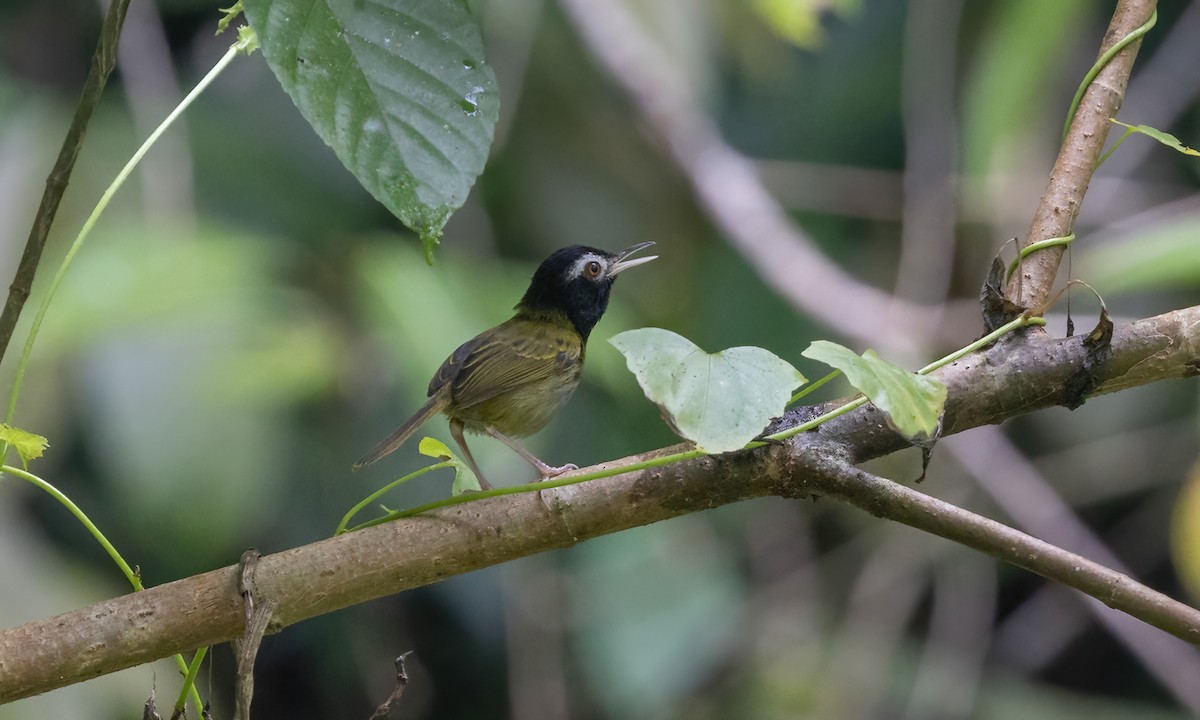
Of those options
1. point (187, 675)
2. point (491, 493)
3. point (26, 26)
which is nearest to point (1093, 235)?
point (491, 493)

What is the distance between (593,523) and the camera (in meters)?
1.85

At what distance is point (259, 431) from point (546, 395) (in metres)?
0.95

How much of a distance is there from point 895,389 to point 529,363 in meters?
1.91

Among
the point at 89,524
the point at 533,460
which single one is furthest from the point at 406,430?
the point at 89,524

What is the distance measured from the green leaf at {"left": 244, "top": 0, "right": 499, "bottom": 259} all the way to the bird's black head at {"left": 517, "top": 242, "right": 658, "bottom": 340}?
7.68 ft

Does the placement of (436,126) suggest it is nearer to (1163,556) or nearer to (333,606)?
(333,606)

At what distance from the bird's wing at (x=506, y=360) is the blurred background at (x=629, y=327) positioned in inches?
9.9

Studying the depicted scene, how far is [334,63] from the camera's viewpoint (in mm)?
1373

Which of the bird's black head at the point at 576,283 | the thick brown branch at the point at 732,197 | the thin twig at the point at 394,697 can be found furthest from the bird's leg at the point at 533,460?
the thick brown branch at the point at 732,197

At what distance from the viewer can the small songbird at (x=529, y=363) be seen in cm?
314

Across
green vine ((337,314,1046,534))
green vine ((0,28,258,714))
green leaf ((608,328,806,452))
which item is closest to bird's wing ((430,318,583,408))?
green vine ((337,314,1046,534))

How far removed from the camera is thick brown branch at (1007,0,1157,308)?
205 cm

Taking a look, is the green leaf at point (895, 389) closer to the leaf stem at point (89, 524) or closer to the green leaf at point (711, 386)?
the green leaf at point (711, 386)

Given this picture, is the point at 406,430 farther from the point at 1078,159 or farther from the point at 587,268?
the point at 1078,159
